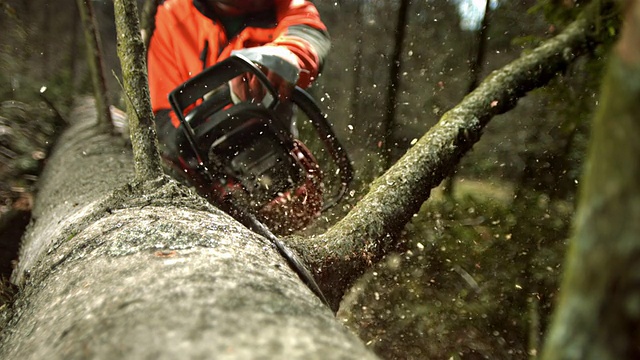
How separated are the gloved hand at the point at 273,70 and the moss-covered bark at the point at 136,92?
1.82 feet

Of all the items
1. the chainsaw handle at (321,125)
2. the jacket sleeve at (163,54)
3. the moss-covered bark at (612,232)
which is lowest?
the moss-covered bark at (612,232)

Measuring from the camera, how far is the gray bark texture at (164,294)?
568 mm

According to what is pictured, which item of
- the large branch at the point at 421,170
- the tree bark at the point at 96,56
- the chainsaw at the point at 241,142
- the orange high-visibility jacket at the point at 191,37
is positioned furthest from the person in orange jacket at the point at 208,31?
the large branch at the point at 421,170

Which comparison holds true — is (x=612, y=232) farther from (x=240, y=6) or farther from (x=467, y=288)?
(x=240, y=6)

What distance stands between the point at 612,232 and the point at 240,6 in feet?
11.5

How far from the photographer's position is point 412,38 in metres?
8.14

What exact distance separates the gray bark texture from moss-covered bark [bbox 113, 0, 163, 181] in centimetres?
11

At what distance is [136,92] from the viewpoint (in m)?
1.51

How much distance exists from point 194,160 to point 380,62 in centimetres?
794

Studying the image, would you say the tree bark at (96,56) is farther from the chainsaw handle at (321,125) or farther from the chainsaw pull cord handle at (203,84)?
the chainsaw handle at (321,125)

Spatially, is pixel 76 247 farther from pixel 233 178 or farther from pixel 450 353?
pixel 450 353

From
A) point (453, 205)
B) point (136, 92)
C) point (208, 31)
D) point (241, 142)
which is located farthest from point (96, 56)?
point (453, 205)

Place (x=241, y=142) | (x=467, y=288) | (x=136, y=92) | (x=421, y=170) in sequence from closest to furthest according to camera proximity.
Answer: (x=136, y=92), (x=421, y=170), (x=241, y=142), (x=467, y=288)

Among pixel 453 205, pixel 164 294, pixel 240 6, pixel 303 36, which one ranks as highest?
pixel 240 6
